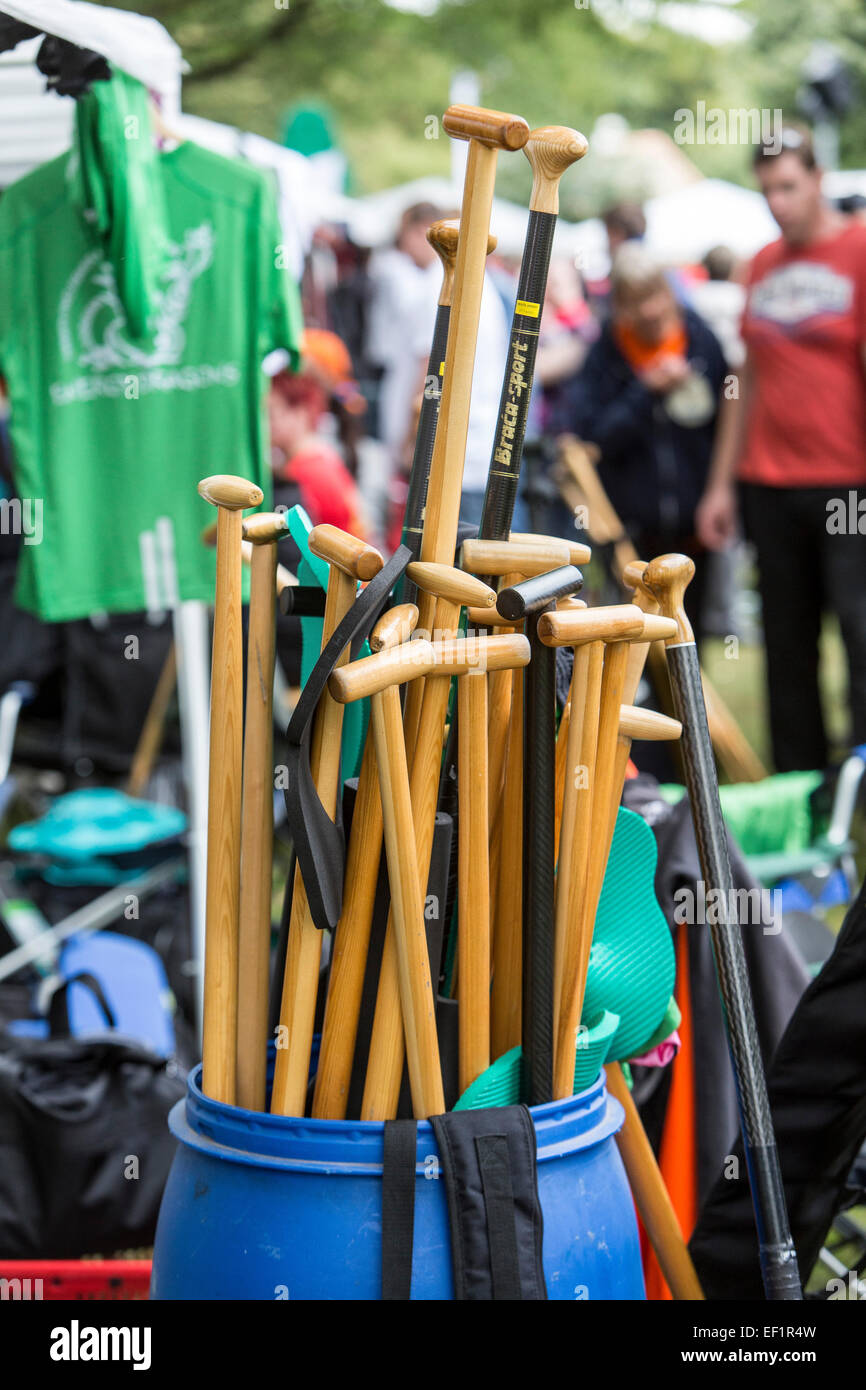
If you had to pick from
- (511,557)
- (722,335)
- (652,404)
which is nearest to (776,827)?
(511,557)

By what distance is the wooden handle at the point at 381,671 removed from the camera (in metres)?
1.18

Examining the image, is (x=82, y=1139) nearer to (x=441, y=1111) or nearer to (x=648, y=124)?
(x=441, y=1111)

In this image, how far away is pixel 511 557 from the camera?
53.6 inches

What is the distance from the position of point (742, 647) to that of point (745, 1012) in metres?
7.34

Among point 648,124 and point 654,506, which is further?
point 648,124

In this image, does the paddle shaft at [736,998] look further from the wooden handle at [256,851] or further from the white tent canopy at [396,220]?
the white tent canopy at [396,220]

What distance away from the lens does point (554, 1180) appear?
4.27 ft

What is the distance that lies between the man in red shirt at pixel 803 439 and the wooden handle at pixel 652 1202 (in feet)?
9.39

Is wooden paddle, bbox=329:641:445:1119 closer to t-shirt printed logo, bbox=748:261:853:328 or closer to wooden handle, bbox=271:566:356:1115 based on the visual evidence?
wooden handle, bbox=271:566:356:1115

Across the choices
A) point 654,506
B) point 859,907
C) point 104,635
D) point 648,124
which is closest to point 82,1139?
point 859,907

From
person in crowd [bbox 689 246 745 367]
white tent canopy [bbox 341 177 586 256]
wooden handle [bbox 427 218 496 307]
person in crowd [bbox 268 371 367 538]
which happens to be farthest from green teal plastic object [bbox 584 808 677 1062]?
white tent canopy [bbox 341 177 586 256]

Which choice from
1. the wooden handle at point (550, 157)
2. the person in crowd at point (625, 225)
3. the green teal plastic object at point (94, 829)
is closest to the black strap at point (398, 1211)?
the wooden handle at point (550, 157)

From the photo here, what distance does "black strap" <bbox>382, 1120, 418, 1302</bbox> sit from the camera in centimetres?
123

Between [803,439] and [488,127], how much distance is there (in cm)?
329
